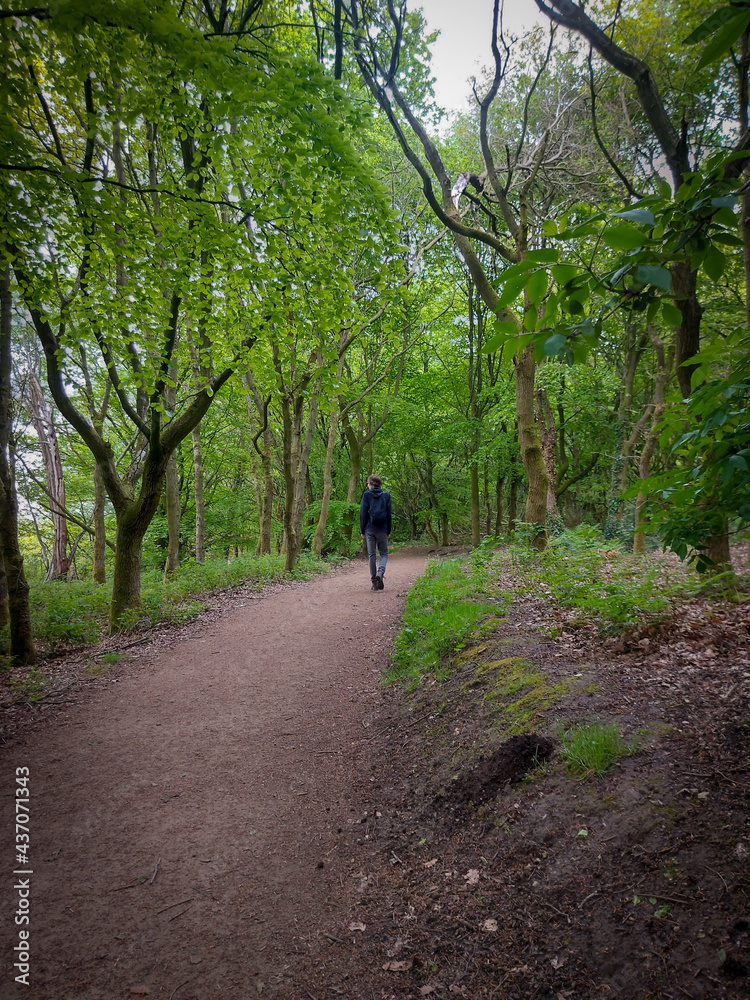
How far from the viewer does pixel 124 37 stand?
4152 mm

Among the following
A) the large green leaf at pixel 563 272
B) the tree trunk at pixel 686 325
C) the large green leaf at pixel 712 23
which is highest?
the tree trunk at pixel 686 325

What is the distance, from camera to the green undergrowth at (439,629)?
504cm

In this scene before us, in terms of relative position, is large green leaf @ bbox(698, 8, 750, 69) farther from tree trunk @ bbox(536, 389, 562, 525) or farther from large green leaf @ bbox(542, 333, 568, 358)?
tree trunk @ bbox(536, 389, 562, 525)

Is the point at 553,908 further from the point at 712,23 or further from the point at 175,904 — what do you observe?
the point at 712,23

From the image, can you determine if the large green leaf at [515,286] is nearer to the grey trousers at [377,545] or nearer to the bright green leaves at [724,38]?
the bright green leaves at [724,38]

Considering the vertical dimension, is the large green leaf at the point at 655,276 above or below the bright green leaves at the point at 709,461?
above

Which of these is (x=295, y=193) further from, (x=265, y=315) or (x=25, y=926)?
(x=25, y=926)

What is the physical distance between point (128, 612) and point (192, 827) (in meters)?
4.98

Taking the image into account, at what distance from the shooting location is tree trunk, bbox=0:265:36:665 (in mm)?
5691

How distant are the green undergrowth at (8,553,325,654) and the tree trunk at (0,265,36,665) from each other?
0.65 metres

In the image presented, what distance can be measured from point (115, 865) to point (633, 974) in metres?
2.84

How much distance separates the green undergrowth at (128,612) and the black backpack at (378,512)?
3.17m

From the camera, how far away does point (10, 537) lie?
5.86 m

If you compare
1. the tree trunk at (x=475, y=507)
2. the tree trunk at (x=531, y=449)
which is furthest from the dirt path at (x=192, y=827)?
the tree trunk at (x=475, y=507)
